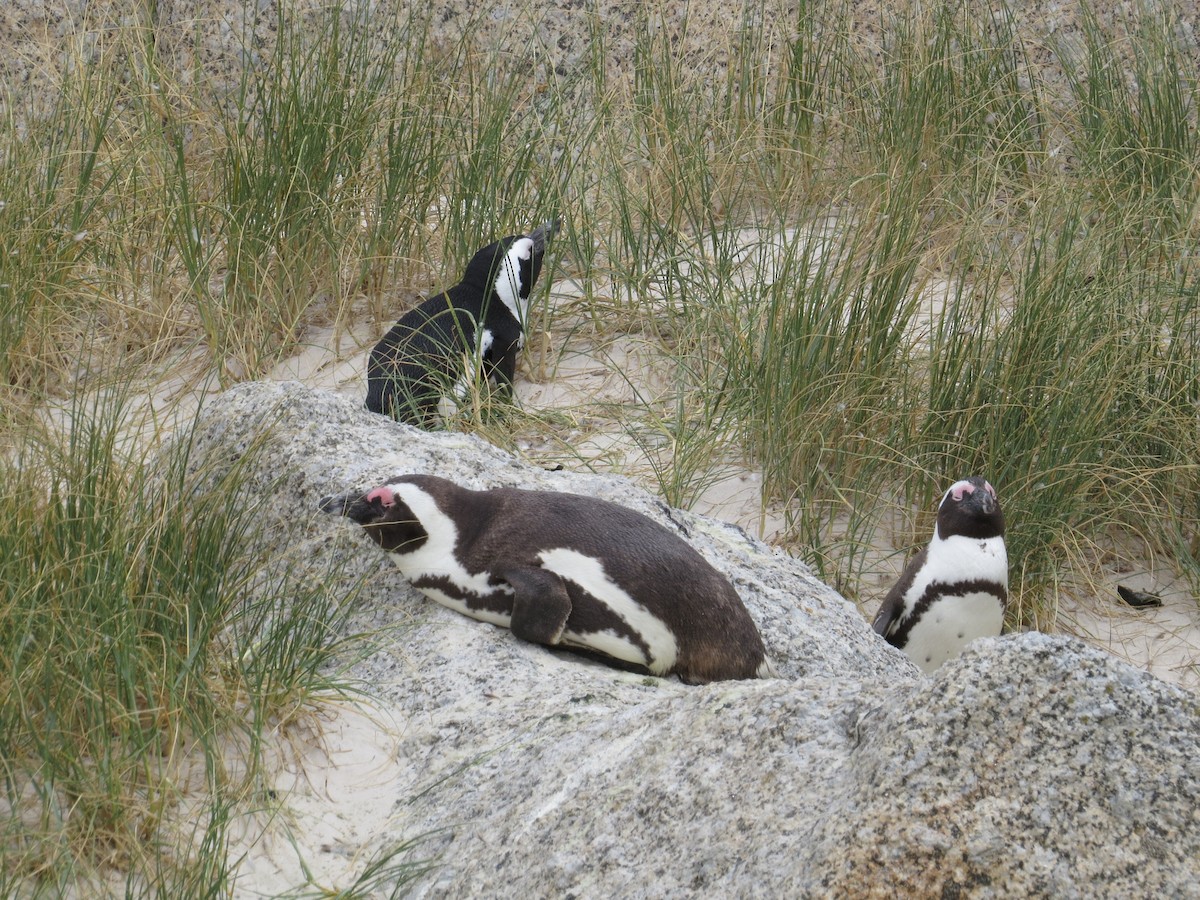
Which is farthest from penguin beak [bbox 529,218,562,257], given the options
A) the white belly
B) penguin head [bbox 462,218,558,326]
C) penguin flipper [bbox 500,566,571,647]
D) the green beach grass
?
penguin flipper [bbox 500,566,571,647]

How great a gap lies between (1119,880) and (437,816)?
1.20m

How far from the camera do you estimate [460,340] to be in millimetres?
5250

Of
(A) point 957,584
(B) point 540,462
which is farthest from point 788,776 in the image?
(B) point 540,462

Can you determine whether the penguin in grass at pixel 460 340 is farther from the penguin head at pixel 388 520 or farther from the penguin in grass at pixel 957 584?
the penguin in grass at pixel 957 584

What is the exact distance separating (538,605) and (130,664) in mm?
880

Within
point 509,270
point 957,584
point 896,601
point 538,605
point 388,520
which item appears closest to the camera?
point 538,605

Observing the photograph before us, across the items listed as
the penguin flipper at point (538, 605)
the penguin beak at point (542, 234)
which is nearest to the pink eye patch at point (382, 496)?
the penguin flipper at point (538, 605)

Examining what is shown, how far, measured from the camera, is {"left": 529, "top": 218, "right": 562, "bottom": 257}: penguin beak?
18.5ft

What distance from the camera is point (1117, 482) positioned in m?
5.20

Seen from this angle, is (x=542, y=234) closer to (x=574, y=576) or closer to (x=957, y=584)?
(x=957, y=584)

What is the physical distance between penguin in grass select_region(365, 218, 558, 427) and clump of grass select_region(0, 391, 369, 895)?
5.74 ft

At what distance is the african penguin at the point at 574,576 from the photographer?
3.20 m

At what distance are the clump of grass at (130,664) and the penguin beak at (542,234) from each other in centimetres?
252

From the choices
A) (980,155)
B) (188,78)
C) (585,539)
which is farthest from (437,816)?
(188,78)
